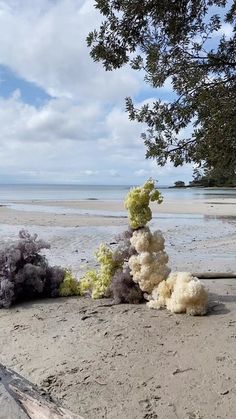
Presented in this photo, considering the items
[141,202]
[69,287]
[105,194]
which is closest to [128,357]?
[141,202]

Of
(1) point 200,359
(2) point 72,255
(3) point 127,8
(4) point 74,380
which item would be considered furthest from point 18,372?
(2) point 72,255

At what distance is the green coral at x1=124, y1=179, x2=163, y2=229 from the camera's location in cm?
553

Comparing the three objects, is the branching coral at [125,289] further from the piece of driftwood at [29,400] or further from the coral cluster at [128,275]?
the piece of driftwood at [29,400]

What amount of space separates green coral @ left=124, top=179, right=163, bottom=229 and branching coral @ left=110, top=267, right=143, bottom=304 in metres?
0.65

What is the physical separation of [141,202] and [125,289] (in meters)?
1.08

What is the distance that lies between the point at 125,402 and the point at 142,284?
2.19 meters

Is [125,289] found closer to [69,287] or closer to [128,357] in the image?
[69,287]

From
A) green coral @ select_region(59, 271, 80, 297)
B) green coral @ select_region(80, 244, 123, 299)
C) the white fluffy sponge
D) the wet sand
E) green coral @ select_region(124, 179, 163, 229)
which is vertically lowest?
the wet sand

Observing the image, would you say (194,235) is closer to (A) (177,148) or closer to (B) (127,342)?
(A) (177,148)

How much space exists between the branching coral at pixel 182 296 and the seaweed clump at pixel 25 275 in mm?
1602

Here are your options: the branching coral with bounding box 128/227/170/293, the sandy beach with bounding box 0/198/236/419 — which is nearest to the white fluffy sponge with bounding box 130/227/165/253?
the branching coral with bounding box 128/227/170/293

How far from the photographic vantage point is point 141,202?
5547 millimetres

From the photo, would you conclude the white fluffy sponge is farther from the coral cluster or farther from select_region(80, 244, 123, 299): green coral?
select_region(80, 244, 123, 299): green coral

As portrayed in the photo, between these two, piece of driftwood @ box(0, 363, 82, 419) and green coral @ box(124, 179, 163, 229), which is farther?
green coral @ box(124, 179, 163, 229)
